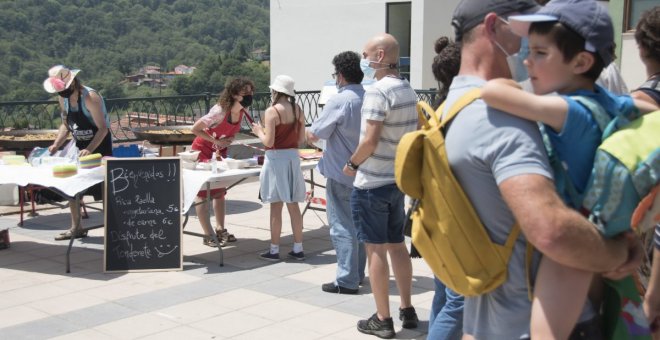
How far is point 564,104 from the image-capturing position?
6.23 feet

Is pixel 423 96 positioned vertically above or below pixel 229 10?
below

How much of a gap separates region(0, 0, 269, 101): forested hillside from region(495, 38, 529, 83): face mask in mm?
18811

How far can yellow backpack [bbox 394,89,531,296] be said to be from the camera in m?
2.05

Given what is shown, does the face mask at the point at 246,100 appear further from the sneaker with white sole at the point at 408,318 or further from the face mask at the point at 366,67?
the sneaker with white sole at the point at 408,318

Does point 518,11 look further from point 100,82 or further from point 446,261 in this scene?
point 100,82

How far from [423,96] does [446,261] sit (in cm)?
1309

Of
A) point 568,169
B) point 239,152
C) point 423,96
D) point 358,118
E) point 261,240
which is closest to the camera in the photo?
point 568,169

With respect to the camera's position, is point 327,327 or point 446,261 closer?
point 446,261

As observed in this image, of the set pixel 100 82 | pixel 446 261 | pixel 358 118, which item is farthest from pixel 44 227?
pixel 100 82

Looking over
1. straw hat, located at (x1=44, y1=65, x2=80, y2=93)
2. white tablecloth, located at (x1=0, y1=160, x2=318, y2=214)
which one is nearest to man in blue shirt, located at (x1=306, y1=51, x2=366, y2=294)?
white tablecloth, located at (x1=0, y1=160, x2=318, y2=214)

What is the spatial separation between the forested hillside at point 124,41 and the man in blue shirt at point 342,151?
15.1 metres

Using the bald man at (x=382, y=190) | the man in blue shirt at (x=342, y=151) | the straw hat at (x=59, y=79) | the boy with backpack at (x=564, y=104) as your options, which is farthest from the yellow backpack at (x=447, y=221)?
the straw hat at (x=59, y=79)

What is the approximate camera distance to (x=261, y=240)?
26.1 ft

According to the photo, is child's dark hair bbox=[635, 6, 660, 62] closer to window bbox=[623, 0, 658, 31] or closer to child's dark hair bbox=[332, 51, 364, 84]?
child's dark hair bbox=[332, 51, 364, 84]
